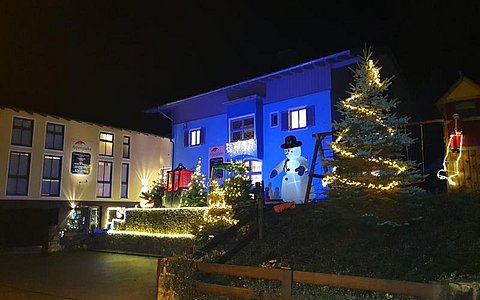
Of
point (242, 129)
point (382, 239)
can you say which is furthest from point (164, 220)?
point (382, 239)

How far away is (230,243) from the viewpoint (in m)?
14.2

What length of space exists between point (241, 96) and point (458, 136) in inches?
593

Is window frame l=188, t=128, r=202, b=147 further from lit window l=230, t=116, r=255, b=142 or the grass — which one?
the grass

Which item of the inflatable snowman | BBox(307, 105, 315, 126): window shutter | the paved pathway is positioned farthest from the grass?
BBox(307, 105, 315, 126): window shutter

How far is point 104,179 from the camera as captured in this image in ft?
102

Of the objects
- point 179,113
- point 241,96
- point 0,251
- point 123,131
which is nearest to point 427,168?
point 241,96

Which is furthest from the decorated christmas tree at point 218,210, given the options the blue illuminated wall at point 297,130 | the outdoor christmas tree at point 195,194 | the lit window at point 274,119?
the lit window at point 274,119

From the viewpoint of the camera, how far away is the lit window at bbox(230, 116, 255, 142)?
25219 millimetres

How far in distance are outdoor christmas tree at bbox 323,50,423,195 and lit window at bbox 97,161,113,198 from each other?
2262cm

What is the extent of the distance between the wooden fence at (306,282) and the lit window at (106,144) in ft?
77.2

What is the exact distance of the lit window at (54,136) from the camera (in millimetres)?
28297

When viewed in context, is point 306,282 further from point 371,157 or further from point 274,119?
point 274,119

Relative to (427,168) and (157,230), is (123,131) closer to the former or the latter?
(157,230)

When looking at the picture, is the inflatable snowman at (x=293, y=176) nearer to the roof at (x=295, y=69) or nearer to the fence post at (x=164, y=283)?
the roof at (x=295, y=69)
